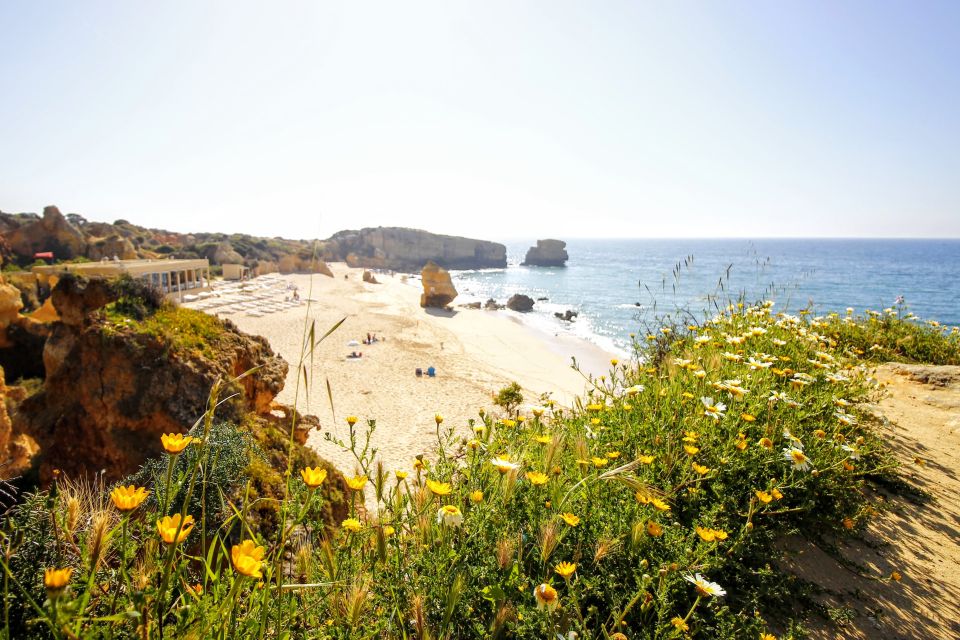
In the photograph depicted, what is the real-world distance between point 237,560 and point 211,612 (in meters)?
0.28

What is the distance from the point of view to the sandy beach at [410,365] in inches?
547

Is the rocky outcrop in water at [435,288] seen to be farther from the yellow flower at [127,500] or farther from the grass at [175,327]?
the yellow flower at [127,500]

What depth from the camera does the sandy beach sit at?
13898 mm

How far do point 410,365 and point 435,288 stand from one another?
1977 centimetres

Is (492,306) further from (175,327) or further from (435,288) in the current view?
(175,327)

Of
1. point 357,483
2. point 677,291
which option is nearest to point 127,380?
point 357,483

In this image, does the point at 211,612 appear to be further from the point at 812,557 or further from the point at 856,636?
the point at 812,557

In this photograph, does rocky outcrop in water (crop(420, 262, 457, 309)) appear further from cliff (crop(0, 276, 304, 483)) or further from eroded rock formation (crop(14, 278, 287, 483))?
eroded rock formation (crop(14, 278, 287, 483))

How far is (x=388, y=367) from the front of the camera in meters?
21.2

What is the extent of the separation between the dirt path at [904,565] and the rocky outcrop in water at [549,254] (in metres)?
101

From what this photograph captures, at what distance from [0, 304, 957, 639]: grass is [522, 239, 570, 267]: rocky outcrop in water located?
3995 inches

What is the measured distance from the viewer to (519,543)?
6.00ft

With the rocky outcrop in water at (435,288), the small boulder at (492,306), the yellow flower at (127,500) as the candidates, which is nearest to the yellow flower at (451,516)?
the yellow flower at (127,500)

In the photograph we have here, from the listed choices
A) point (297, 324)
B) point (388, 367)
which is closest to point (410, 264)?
point (297, 324)
